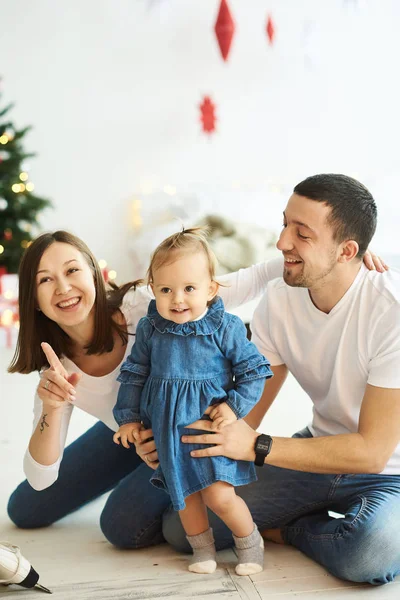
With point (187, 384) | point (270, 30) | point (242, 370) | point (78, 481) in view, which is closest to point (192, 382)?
point (187, 384)

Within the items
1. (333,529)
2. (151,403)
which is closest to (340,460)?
(333,529)

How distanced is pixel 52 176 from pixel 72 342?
3.95 m

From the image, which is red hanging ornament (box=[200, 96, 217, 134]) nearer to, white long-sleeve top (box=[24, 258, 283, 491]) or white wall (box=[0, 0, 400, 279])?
white wall (box=[0, 0, 400, 279])

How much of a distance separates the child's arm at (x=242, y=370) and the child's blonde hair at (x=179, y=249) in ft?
0.50

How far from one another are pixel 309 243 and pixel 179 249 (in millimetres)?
334

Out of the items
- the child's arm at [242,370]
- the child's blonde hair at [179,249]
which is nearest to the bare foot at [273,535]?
the child's arm at [242,370]

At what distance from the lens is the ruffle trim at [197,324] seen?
1.66 m

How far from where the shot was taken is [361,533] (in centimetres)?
159

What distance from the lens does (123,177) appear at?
5.68 meters

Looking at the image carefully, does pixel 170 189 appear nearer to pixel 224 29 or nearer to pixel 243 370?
pixel 224 29

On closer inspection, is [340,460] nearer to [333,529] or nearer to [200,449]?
[333,529]

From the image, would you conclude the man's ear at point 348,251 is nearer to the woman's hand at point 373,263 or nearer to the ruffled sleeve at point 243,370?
the woman's hand at point 373,263

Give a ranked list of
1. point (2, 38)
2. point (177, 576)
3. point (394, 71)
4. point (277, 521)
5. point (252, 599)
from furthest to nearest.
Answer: point (394, 71) < point (2, 38) < point (277, 521) < point (177, 576) < point (252, 599)

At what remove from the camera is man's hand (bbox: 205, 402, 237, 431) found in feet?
5.33
